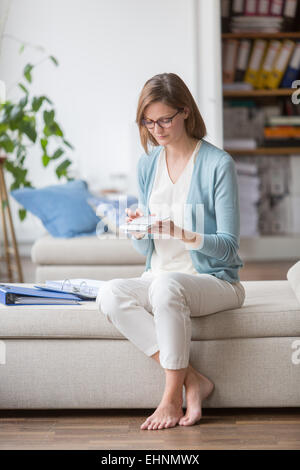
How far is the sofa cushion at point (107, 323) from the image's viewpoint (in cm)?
209

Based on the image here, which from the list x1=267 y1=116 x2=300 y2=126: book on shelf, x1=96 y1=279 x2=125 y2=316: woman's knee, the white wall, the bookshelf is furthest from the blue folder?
the white wall

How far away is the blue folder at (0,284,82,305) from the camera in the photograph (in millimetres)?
2176

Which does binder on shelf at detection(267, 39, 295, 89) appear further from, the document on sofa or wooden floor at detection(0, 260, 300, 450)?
wooden floor at detection(0, 260, 300, 450)

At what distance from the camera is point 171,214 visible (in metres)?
2.26

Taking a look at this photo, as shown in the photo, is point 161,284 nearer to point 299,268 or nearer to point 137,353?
point 137,353

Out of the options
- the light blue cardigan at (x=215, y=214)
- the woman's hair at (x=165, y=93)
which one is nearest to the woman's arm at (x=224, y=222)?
the light blue cardigan at (x=215, y=214)

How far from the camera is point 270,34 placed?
509 cm

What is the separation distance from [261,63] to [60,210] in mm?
2130

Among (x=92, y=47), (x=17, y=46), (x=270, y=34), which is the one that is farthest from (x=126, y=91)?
(x=270, y=34)

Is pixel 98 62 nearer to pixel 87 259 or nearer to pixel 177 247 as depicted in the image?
pixel 87 259

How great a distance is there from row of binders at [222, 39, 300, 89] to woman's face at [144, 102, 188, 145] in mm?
3132
